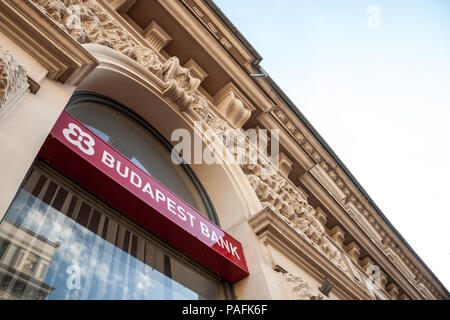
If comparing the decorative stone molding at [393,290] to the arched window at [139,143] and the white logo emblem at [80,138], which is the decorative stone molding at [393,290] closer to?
the arched window at [139,143]

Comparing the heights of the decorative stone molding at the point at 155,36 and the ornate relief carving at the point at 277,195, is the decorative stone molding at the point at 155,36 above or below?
above

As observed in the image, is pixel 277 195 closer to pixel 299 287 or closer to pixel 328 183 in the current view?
pixel 299 287

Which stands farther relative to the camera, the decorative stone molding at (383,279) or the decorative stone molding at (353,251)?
the decorative stone molding at (383,279)

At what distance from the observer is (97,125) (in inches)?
146

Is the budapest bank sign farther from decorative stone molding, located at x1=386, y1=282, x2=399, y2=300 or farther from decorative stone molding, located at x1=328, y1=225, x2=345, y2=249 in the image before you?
decorative stone molding, located at x1=386, y1=282, x2=399, y2=300

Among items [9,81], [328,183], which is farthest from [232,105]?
[328,183]

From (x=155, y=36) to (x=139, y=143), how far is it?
6.61 ft

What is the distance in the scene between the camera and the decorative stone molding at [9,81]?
1892mm

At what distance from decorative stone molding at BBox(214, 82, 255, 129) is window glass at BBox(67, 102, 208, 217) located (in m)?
1.71

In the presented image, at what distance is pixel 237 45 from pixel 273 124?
5.53 ft

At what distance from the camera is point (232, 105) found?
594cm

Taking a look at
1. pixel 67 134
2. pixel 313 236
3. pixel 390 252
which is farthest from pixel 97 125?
pixel 390 252

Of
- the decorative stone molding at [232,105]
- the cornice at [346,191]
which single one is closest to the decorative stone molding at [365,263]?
the cornice at [346,191]

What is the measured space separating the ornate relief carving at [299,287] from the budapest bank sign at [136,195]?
496 millimetres
